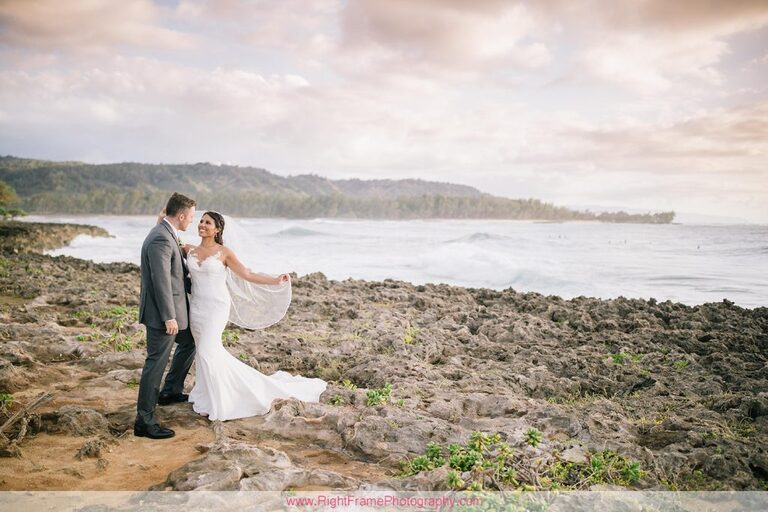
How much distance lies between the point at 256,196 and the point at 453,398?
11833cm

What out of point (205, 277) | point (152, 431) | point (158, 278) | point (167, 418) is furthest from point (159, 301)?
point (167, 418)

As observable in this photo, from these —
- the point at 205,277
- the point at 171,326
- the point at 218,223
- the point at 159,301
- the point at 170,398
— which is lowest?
the point at 170,398

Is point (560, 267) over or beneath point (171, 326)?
beneath

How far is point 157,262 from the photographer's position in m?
4.70

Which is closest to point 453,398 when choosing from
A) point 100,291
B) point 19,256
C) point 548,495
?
point 548,495

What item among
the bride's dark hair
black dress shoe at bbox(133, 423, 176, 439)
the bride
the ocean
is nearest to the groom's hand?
the bride

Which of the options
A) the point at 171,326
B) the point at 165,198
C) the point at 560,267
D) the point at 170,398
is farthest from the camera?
the point at 165,198

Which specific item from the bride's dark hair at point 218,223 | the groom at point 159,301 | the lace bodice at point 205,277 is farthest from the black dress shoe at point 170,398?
the bride's dark hair at point 218,223

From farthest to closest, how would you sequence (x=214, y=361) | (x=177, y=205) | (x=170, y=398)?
(x=170, y=398) → (x=214, y=361) → (x=177, y=205)

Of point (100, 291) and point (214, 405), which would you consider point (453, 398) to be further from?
point (100, 291)

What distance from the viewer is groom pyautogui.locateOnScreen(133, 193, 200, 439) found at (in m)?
4.69

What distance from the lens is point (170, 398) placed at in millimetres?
5516

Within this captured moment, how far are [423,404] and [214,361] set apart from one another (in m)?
2.34

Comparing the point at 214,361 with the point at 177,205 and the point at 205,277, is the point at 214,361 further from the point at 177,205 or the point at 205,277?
the point at 177,205
